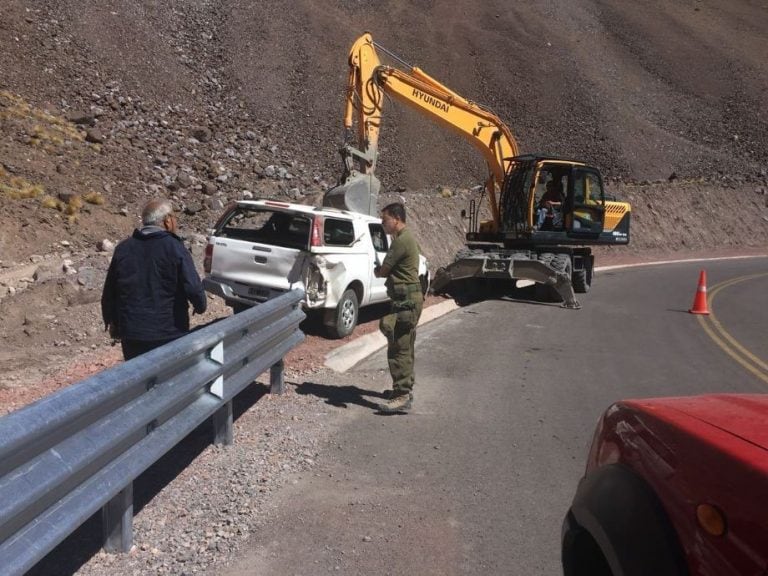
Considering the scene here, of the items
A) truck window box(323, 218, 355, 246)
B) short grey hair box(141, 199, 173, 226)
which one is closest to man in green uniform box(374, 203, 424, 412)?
short grey hair box(141, 199, 173, 226)

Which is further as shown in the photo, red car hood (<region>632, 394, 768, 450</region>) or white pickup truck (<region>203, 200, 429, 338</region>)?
white pickup truck (<region>203, 200, 429, 338</region>)

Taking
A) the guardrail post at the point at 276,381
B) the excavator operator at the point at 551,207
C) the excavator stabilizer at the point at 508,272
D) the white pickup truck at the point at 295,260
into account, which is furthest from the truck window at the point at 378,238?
the excavator operator at the point at 551,207

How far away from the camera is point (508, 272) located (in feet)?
51.1

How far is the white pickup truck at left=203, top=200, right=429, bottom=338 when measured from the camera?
9.92m

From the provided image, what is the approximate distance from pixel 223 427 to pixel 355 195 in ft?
30.9

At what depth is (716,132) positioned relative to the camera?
49.5 meters

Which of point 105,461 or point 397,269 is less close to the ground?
point 397,269

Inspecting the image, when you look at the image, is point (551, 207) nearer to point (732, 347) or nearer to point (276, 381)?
point (732, 347)

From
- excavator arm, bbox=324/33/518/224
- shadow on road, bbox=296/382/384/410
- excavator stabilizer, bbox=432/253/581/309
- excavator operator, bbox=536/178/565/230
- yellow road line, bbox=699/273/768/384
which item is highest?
excavator arm, bbox=324/33/518/224

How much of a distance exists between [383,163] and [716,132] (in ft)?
84.1

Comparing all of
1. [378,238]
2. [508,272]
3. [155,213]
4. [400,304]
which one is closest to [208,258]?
[378,238]

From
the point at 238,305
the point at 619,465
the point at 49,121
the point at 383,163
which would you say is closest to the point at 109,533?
the point at 619,465

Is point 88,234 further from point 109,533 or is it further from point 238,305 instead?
point 109,533

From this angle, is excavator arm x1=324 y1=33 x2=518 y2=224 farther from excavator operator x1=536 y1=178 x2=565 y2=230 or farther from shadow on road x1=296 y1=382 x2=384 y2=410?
shadow on road x1=296 y1=382 x2=384 y2=410
